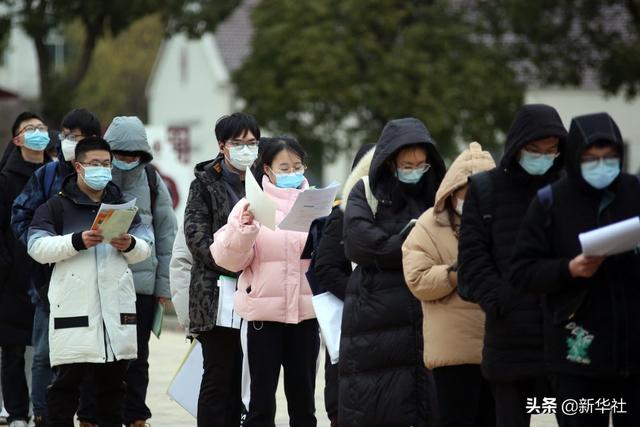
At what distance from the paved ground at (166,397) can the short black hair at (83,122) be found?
234 centimetres

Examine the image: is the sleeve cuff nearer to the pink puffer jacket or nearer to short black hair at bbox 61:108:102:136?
the pink puffer jacket

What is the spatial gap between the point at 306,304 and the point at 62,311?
1426mm

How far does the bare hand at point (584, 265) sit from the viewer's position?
6.26 meters

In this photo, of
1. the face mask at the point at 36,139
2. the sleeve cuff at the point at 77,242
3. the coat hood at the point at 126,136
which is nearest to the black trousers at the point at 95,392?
the sleeve cuff at the point at 77,242

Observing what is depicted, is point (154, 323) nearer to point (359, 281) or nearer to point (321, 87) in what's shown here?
point (359, 281)

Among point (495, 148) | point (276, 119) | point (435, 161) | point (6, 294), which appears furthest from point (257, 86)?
point (435, 161)

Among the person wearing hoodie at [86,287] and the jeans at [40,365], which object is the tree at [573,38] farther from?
the person wearing hoodie at [86,287]

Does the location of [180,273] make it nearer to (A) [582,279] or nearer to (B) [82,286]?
(B) [82,286]

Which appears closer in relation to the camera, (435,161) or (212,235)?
(435,161)

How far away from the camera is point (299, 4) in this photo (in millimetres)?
36875

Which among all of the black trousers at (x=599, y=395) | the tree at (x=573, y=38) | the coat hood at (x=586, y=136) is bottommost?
the black trousers at (x=599, y=395)

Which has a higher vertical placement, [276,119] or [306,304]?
[276,119]

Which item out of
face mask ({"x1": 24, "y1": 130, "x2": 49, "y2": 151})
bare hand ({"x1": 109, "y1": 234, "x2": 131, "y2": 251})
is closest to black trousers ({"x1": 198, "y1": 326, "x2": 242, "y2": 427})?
bare hand ({"x1": 109, "y1": 234, "x2": 131, "y2": 251})

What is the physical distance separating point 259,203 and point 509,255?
1694mm
